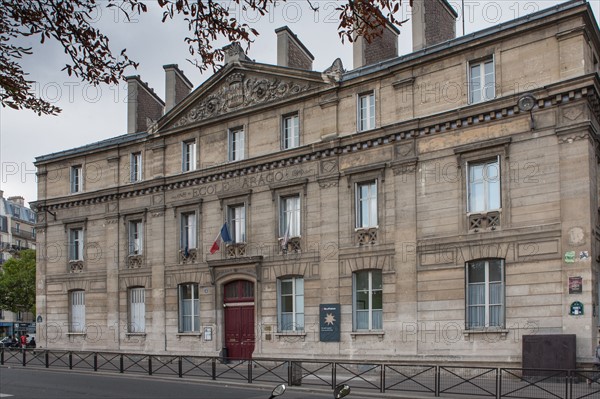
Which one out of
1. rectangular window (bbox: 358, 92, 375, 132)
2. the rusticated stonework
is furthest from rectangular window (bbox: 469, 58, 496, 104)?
the rusticated stonework

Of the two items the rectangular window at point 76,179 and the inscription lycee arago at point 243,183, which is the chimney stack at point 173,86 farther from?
the rectangular window at point 76,179

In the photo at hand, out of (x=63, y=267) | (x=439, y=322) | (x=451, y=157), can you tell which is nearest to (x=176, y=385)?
(x=439, y=322)

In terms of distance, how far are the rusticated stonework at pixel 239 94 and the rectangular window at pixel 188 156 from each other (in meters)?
0.85

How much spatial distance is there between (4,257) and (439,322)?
68707 millimetres

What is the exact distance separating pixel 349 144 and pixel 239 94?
574cm

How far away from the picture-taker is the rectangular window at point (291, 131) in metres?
26.5

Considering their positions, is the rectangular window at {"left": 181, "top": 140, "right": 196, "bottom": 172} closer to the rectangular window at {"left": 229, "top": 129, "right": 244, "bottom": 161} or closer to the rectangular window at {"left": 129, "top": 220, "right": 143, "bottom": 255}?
the rectangular window at {"left": 229, "top": 129, "right": 244, "bottom": 161}

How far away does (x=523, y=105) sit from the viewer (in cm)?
2055

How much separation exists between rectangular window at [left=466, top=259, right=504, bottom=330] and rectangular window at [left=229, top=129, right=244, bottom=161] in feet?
34.2

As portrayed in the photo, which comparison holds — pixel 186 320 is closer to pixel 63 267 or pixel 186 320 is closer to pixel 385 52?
pixel 63 267

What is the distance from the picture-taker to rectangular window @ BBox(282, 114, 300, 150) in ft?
87.0

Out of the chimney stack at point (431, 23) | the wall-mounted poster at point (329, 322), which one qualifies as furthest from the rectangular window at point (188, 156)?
the chimney stack at point (431, 23)

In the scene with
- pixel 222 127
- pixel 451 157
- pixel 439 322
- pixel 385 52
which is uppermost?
pixel 385 52

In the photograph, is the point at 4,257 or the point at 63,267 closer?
the point at 63,267
